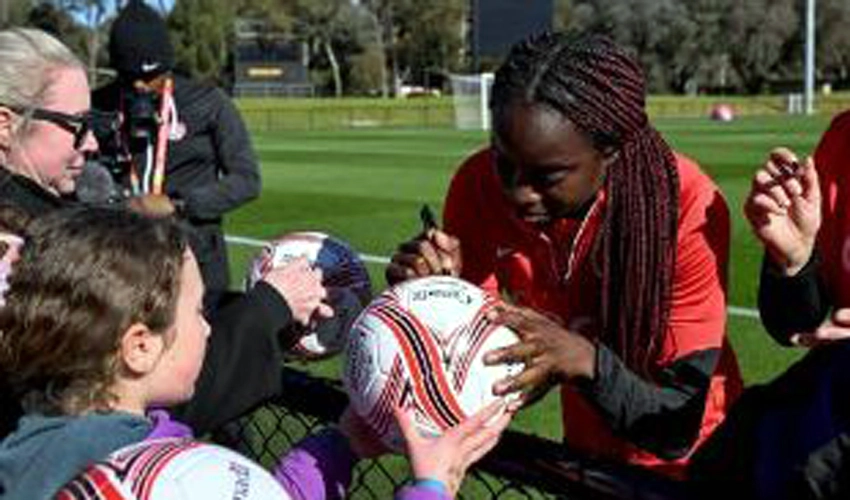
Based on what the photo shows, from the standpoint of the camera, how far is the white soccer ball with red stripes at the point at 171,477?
2.12 meters

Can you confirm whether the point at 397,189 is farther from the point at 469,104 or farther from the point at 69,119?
the point at 469,104

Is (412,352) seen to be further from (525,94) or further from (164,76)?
(164,76)

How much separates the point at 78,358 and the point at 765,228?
1387mm

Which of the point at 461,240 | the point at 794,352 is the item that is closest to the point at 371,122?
the point at 794,352

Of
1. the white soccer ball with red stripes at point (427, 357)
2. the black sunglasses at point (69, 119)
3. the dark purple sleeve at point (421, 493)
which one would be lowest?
the dark purple sleeve at point (421, 493)

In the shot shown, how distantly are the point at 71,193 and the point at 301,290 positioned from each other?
1.12 metres

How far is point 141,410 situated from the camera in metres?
2.60

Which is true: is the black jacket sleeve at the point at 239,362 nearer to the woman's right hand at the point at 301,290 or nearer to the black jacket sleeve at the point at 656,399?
the woman's right hand at the point at 301,290

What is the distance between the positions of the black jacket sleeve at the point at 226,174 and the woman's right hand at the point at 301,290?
147 inches

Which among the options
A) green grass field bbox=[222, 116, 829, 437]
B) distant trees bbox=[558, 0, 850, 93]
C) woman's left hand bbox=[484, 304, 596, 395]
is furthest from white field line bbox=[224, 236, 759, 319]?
distant trees bbox=[558, 0, 850, 93]

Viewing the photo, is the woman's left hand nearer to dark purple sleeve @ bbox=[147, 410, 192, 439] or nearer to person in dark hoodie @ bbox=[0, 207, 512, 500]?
person in dark hoodie @ bbox=[0, 207, 512, 500]

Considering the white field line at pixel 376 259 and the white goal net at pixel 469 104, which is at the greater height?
the white field line at pixel 376 259

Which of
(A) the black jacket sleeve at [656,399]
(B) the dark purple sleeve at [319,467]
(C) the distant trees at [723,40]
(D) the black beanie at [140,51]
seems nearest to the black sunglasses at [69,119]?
(B) the dark purple sleeve at [319,467]

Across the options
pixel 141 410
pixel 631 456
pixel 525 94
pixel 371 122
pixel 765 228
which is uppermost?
pixel 525 94
